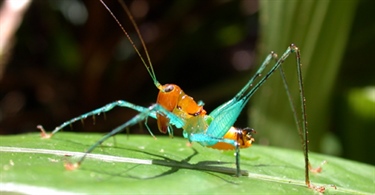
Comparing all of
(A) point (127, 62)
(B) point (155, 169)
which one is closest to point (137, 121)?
(B) point (155, 169)

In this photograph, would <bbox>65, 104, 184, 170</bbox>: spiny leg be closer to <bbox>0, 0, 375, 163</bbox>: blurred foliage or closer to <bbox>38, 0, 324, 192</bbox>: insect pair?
<bbox>38, 0, 324, 192</bbox>: insect pair

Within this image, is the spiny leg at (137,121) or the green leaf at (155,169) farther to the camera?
the spiny leg at (137,121)

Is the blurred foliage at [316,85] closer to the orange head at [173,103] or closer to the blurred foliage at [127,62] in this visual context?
the blurred foliage at [127,62]

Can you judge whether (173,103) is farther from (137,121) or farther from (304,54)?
(304,54)

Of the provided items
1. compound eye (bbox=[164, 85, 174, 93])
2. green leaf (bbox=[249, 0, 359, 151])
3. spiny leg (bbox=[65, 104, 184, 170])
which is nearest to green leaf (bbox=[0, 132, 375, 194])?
spiny leg (bbox=[65, 104, 184, 170])

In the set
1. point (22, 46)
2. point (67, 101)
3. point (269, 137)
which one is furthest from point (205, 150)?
point (22, 46)

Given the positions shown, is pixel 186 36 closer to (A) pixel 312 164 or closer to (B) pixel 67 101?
(B) pixel 67 101

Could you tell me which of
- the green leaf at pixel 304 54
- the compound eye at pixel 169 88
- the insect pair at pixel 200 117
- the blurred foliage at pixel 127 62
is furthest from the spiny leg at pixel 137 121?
the blurred foliage at pixel 127 62
